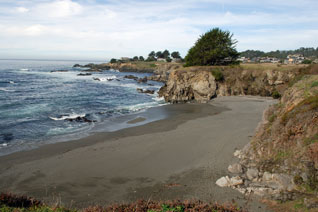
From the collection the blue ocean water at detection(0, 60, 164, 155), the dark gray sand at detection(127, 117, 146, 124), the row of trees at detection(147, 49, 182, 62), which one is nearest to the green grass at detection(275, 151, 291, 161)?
the blue ocean water at detection(0, 60, 164, 155)

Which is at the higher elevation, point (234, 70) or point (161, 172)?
point (234, 70)

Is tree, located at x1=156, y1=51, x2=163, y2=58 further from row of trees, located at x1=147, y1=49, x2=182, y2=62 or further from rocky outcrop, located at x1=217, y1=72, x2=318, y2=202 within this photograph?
rocky outcrop, located at x1=217, y1=72, x2=318, y2=202

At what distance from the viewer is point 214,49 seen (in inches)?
1876

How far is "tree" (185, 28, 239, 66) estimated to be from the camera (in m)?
48.1

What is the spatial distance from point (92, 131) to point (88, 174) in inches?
368

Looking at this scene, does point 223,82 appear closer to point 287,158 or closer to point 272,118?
point 272,118

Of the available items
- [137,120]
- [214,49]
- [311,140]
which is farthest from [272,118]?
[214,49]

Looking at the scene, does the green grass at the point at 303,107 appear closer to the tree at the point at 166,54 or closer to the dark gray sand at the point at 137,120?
the dark gray sand at the point at 137,120

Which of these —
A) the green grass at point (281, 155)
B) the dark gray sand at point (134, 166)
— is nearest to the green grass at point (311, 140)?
the green grass at point (281, 155)

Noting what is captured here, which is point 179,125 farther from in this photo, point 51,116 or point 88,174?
point 51,116

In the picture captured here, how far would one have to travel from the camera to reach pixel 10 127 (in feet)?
75.0

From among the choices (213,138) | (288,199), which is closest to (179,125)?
(213,138)

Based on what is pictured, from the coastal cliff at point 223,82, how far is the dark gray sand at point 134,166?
657 inches

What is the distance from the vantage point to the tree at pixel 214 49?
4806cm
